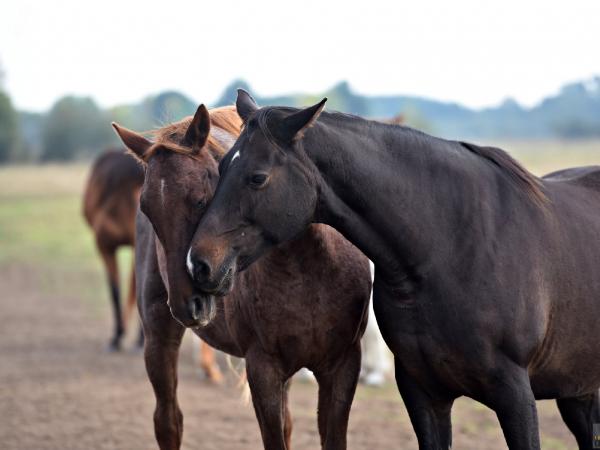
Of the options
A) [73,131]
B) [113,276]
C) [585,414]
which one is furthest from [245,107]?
[73,131]

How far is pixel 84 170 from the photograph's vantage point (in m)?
37.4

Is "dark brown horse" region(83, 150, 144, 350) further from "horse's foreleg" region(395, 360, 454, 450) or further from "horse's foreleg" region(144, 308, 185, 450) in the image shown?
"horse's foreleg" region(395, 360, 454, 450)

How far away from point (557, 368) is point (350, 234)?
1.14 m

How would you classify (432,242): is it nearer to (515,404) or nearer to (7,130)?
(515,404)

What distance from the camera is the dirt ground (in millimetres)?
5934

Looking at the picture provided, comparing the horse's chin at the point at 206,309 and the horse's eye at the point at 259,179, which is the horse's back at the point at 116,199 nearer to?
the horse's chin at the point at 206,309

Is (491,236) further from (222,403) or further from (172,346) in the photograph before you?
(222,403)

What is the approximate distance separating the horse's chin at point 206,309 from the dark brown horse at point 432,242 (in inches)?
5.9

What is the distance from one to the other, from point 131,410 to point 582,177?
454 cm

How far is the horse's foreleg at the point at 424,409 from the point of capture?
11.4 ft

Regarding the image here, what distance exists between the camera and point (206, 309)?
3176 millimetres

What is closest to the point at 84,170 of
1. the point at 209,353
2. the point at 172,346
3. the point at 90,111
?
the point at 90,111

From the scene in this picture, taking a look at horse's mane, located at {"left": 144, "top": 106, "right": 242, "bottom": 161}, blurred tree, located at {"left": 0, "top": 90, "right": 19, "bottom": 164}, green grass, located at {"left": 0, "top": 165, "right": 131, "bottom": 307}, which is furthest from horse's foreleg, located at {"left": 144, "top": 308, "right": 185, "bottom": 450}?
blurred tree, located at {"left": 0, "top": 90, "right": 19, "bottom": 164}

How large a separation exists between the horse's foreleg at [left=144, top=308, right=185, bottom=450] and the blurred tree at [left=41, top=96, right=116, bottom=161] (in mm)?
43278
